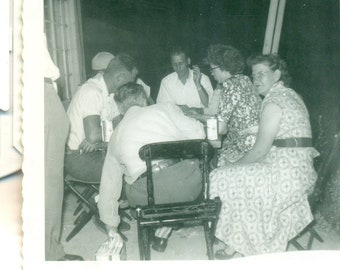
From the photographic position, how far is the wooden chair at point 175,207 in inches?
72.2

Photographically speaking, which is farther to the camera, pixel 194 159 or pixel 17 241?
pixel 194 159

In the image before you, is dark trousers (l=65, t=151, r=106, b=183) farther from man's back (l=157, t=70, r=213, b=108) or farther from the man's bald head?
man's back (l=157, t=70, r=213, b=108)

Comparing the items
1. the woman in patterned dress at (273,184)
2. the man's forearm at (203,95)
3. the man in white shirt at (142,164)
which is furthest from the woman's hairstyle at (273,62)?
the man's forearm at (203,95)

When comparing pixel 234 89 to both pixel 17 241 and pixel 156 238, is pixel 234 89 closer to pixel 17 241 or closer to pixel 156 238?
pixel 156 238

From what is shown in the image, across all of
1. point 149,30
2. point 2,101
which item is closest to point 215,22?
point 149,30

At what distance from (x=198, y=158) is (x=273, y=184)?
0.42m

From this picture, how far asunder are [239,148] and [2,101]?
1.55 m

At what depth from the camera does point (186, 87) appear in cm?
356

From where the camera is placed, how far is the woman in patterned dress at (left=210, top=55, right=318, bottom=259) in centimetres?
202

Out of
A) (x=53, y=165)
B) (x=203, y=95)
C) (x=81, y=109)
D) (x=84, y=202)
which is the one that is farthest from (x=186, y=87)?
(x=53, y=165)

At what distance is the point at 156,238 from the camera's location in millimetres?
2377

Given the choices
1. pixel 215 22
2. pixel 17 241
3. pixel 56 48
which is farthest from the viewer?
pixel 215 22

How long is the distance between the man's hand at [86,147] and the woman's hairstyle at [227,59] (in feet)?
3.33

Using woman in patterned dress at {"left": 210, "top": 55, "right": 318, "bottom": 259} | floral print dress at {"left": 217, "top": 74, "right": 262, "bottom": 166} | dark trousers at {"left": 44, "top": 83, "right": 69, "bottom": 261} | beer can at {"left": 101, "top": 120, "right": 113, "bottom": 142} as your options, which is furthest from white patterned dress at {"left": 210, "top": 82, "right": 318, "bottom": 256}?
dark trousers at {"left": 44, "top": 83, "right": 69, "bottom": 261}
